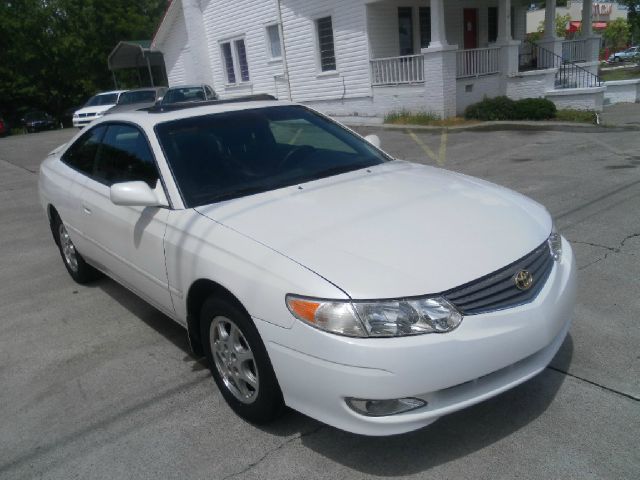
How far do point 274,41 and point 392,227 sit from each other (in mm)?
19665

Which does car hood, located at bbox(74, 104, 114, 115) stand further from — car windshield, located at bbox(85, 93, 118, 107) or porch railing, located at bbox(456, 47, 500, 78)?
porch railing, located at bbox(456, 47, 500, 78)

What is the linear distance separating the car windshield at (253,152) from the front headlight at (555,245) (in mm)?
1451

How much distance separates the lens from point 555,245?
3.17m

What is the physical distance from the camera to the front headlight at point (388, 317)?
7.99 feet

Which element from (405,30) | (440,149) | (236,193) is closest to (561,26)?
(405,30)

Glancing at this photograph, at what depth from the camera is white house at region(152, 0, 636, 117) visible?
50.9 feet

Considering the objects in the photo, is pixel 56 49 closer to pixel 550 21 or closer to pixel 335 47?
pixel 335 47

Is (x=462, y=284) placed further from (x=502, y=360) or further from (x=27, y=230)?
A: (x=27, y=230)

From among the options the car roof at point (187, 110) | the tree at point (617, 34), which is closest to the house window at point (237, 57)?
the car roof at point (187, 110)

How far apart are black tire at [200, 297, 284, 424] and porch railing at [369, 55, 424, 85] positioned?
13.7 m

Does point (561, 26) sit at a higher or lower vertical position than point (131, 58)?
lower

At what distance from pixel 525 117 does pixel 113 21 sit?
3453 centimetres

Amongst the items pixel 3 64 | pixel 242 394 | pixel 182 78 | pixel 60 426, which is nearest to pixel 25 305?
pixel 60 426

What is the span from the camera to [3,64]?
123 ft
